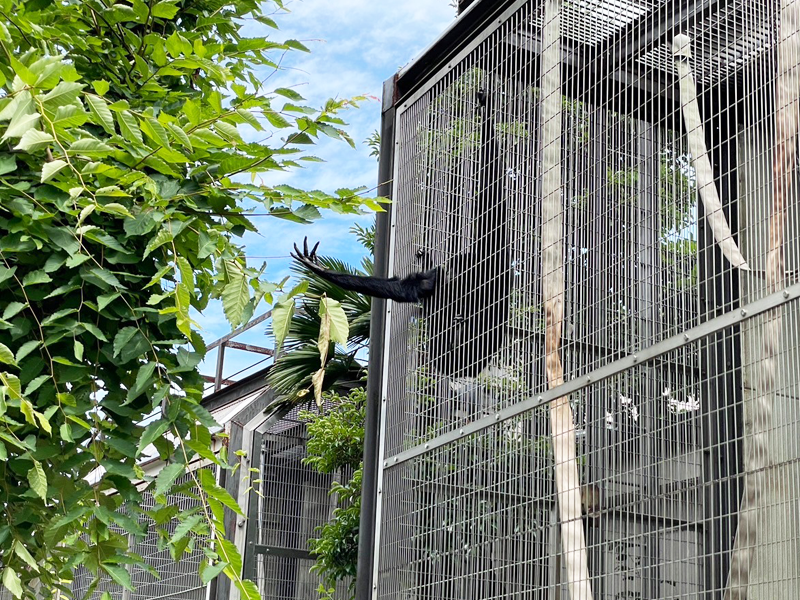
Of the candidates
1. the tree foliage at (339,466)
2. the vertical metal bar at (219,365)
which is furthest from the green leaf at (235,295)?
the vertical metal bar at (219,365)

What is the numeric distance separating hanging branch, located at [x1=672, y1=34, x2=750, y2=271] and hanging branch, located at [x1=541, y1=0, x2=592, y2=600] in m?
0.70

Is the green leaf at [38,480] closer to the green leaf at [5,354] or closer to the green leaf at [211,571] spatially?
the green leaf at [5,354]

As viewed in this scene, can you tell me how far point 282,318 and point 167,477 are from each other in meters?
0.48

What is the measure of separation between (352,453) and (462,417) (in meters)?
5.40

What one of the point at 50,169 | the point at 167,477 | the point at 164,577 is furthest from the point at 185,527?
the point at 164,577

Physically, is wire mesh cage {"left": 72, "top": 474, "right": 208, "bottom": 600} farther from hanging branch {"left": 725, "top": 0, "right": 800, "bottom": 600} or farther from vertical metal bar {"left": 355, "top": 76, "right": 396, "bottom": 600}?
hanging branch {"left": 725, "top": 0, "right": 800, "bottom": 600}

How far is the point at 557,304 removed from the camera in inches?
173

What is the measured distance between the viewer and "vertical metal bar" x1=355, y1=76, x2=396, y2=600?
5543 millimetres

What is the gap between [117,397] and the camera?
2.73 meters

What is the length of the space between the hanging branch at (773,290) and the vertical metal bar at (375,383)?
2.47 metres

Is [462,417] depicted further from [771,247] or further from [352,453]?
[352,453]

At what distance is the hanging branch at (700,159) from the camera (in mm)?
3688

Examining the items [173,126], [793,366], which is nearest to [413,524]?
[793,366]

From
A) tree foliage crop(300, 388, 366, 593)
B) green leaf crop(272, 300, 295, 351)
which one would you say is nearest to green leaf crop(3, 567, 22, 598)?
green leaf crop(272, 300, 295, 351)
